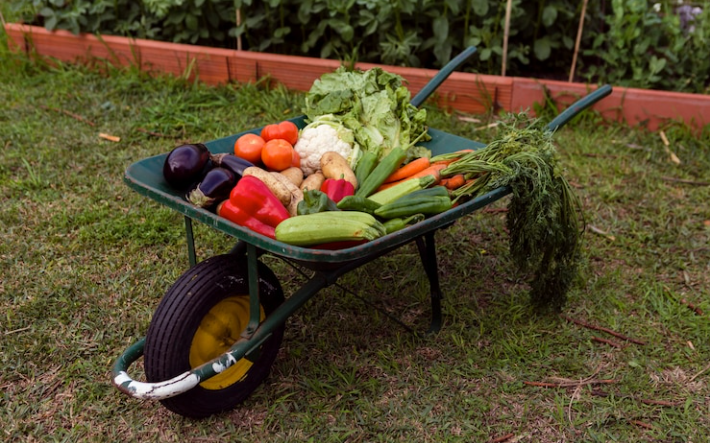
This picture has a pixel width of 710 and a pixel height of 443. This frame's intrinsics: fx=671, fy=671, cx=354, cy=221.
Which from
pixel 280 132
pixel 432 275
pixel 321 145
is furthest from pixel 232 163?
pixel 432 275

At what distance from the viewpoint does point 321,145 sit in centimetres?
270

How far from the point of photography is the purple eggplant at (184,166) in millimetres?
2299

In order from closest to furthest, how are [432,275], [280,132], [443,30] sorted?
1. [280,132]
2. [432,275]
3. [443,30]

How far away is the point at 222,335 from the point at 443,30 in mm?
2954

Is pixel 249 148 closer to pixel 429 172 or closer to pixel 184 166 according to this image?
pixel 184 166

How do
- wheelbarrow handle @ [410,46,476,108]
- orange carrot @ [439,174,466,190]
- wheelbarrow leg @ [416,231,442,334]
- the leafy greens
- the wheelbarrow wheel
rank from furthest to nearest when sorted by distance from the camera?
1. wheelbarrow handle @ [410,46,476,108]
2. the leafy greens
3. wheelbarrow leg @ [416,231,442,334]
4. orange carrot @ [439,174,466,190]
5. the wheelbarrow wheel

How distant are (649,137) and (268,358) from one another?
310 cm

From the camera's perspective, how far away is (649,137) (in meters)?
4.34

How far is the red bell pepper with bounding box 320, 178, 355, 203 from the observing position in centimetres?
231

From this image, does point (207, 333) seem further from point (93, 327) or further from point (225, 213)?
point (93, 327)

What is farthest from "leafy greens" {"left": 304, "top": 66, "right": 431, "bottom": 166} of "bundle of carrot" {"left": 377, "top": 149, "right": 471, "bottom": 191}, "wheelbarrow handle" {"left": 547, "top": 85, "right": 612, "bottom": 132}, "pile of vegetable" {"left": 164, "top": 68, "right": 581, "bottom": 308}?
"wheelbarrow handle" {"left": 547, "top": 85, "right": 612, "bottom": 132}

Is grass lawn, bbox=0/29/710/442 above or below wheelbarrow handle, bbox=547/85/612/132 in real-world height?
below

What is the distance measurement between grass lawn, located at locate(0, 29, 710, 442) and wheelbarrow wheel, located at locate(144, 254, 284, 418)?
119 mm

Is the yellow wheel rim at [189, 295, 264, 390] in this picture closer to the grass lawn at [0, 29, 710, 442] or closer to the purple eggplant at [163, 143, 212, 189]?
the grass lawn at [0, 29, 710, 442]
